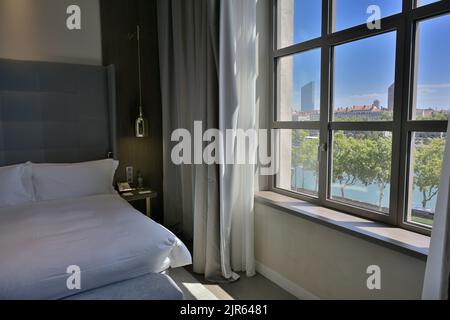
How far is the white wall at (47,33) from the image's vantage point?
2.88 meters

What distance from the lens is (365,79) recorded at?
208 centimetres

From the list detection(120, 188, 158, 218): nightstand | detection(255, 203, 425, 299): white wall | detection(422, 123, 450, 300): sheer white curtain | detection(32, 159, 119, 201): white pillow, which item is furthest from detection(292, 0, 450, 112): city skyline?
detection(32, 159, 119, 201): white pillow

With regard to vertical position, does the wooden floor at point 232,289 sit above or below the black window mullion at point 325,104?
below

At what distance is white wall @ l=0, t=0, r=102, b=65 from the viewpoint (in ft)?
9.44

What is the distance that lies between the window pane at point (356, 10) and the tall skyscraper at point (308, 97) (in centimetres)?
45

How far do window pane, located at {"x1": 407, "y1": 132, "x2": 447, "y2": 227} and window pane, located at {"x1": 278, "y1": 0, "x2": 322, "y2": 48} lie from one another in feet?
3.67

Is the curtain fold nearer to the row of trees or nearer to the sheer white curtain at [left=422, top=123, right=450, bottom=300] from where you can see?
the row of trees

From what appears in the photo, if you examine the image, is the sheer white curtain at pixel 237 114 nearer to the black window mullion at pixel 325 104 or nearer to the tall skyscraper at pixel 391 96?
the black window mullion at pixel 325 104

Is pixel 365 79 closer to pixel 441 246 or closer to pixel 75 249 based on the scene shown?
pixel 441 246

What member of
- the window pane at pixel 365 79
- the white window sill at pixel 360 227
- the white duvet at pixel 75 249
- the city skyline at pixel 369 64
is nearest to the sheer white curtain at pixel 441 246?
the white window sill at pixel 360 227

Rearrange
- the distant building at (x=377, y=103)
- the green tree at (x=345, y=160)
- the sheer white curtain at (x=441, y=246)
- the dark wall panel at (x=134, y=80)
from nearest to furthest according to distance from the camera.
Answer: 1. the sheer white curtain at (x=441, y=246)
2. the distant building at (x=377, y=103)
3. the green tree at (x=345, y=160)
4. the dark wall panel at (x=134, y=80)

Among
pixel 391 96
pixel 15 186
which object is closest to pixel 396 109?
pixel 391 96

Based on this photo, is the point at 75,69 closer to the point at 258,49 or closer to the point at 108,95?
the point at 108,95

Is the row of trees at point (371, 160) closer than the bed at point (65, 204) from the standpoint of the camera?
No
